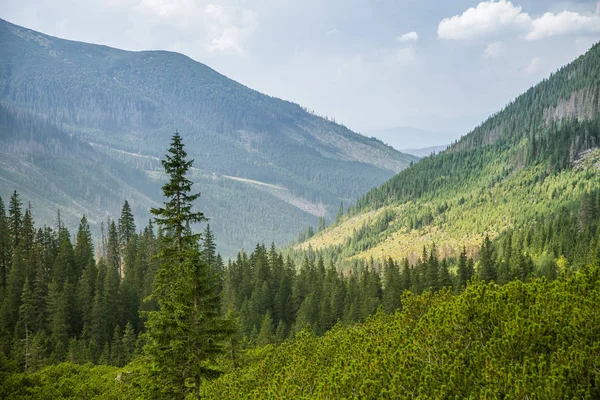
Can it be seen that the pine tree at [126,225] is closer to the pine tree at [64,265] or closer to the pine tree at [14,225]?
the pine tree at [64,265]

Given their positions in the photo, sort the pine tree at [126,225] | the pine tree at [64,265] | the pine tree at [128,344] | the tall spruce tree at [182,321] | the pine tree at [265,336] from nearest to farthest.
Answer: the tall spruce tree at [182,321] → the pine tree at [128,344] → the pine tree at [265,336] → the pine tree at [64,265] → the pine tree at [126,225]

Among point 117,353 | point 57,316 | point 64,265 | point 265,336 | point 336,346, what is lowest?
point 117,353

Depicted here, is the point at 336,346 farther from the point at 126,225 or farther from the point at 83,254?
the point at 126,225

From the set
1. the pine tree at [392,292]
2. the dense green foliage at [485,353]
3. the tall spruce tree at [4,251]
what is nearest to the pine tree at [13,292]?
the tall spruce tree at [4,251]

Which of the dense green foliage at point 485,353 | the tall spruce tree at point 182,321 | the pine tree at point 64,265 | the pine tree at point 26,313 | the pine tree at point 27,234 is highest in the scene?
the dense green foliage at point 485,353

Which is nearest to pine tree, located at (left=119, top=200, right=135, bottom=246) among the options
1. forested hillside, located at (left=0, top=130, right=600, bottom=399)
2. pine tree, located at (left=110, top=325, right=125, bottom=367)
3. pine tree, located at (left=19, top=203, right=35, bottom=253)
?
pine tree, located at (left=19, top=203, right=35, bottom=253)

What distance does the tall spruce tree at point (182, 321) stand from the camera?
23.6 metres

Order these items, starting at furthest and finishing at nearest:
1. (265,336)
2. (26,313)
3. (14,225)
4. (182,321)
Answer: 1. (14,225)
2. (26,313)
3. (265,336)
4. (182,321)

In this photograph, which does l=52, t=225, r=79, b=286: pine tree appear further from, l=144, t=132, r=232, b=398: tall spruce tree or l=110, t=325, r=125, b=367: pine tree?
l=144, t=132, r=232, b=398: tall spruce tree

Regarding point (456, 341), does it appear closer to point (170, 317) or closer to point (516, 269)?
point (170, 317)

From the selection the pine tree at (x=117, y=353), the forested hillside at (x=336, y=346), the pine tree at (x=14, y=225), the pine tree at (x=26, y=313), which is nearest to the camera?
the forested hillside at (x=336, y=346)

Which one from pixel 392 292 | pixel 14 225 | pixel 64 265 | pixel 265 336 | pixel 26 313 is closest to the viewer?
pixel 265 336

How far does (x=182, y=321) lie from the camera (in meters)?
24.2

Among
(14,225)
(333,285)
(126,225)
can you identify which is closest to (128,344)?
(14,225)
